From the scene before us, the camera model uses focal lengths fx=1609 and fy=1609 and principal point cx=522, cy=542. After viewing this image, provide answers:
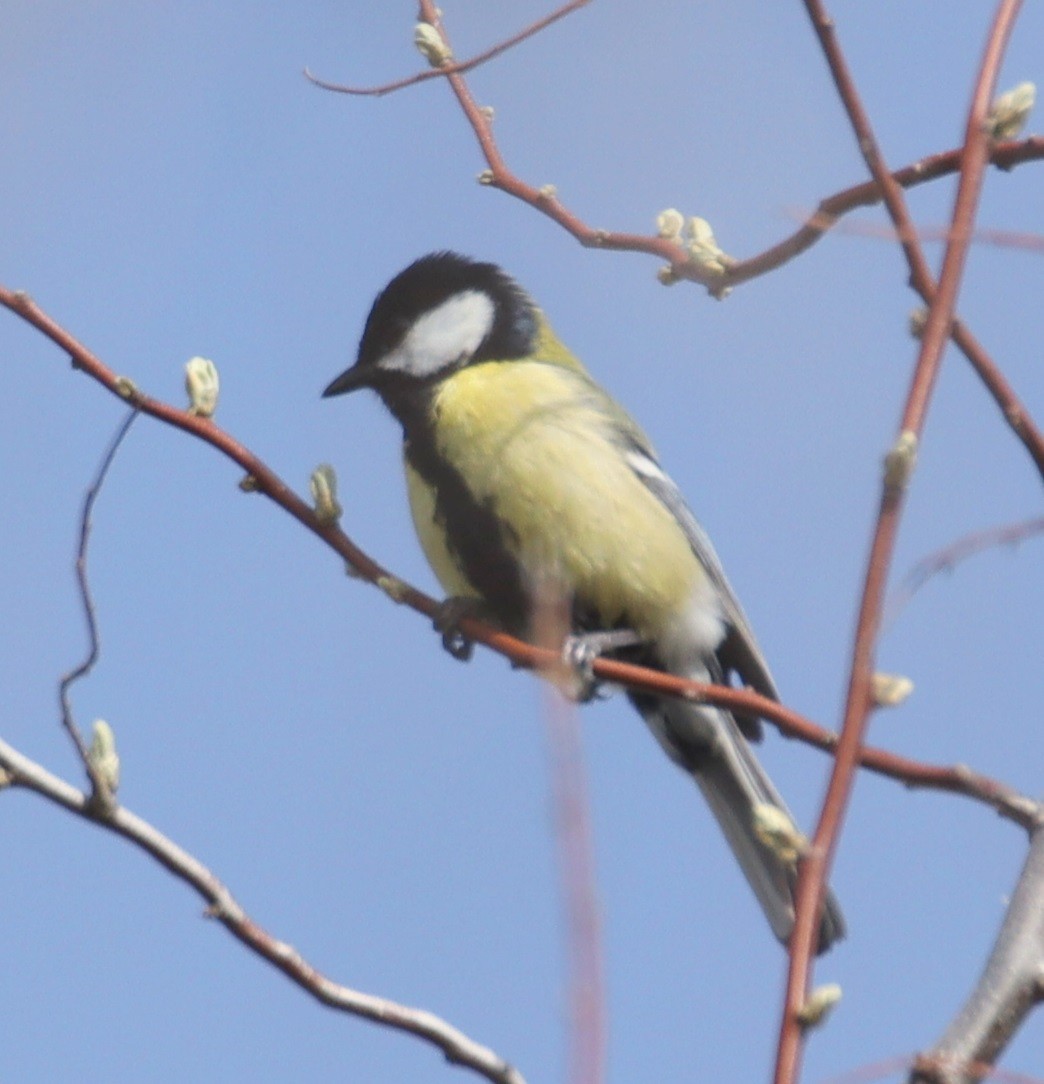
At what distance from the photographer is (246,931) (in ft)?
5.03

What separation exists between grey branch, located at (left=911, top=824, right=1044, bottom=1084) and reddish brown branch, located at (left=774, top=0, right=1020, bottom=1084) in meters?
0.28

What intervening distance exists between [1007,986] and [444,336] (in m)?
2.80

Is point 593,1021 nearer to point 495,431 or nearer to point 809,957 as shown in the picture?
point 809,957

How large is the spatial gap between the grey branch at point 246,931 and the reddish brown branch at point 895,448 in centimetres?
58

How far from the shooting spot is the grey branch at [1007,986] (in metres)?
1.30

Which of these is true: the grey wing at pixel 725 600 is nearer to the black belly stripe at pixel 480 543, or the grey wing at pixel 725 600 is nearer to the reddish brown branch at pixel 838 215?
the black belly stripe at pixel 480 543

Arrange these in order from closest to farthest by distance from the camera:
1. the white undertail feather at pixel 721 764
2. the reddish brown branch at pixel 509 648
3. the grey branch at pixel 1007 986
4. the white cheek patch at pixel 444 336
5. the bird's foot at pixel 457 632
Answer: the grey branch at pixel 1007 986 < the reddish brown branch at pixel 509 648 < the bird's foot at pixel 457 632 < the white undertail feather at pixel 721 764 < the white cheek patch at pixel 444 336

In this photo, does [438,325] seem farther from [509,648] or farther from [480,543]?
[509,648]

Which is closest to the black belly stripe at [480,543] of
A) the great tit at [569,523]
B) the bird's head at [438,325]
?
the great tit at [569,523]

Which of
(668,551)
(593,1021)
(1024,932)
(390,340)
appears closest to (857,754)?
(593,1021)

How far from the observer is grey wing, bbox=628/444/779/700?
3.72 metres

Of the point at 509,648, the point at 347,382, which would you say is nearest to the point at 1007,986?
the point at 509,648

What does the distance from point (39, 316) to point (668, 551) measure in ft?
6.54

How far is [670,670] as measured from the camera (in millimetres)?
3666
